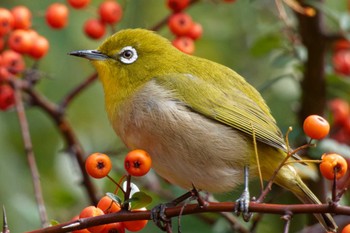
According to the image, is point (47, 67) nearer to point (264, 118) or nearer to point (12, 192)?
point (12, 192)

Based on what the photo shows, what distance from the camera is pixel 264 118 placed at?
4.77 m

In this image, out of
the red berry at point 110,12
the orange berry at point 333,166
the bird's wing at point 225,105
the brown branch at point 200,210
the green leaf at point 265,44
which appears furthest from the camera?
the green leaf at point 265,44

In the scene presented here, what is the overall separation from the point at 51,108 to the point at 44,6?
5.73ft

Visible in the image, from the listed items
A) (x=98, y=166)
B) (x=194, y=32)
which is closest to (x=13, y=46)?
(x=194, y=32)

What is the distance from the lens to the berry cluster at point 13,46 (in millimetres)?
5215

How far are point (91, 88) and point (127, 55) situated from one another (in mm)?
1993

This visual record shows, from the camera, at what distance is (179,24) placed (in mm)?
5500

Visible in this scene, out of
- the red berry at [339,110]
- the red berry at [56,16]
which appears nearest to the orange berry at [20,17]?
the red berry at [56,16]

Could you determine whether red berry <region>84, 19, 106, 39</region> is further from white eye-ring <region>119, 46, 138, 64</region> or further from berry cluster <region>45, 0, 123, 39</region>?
white eye-ring <region>119, 46, 138, 64</region>

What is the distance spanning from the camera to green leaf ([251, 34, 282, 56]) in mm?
5945

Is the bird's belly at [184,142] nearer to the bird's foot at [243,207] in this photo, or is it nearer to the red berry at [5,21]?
the bird's foot at [243,207]

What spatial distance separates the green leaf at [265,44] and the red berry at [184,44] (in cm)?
60

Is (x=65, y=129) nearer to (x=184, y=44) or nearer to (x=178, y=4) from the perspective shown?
(x=184, y=44)

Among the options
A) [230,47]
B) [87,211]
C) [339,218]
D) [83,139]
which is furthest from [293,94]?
[87,211]
